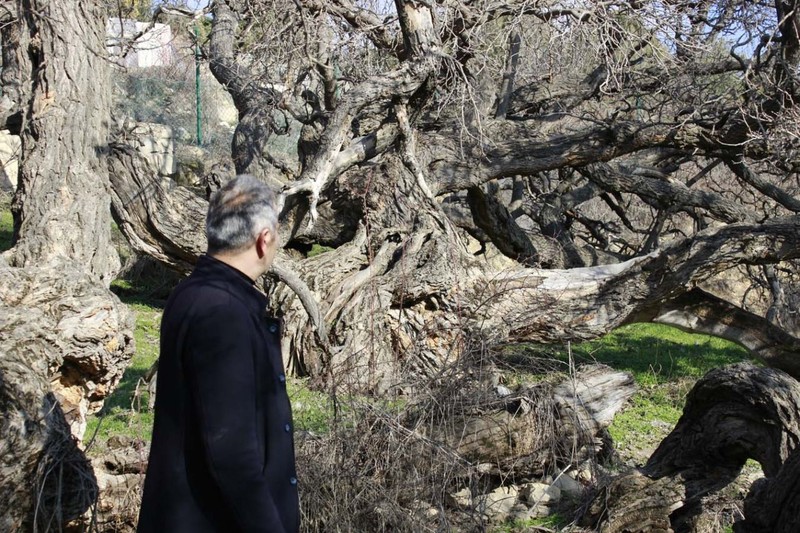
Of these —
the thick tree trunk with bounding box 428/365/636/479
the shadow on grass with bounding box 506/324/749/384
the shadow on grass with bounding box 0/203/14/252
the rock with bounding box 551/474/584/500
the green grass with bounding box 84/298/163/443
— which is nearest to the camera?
the thick tree trunk with bounding box 428/365/636/479

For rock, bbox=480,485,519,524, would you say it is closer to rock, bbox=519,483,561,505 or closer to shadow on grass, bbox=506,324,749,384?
rock, bbox=519,483,561,505

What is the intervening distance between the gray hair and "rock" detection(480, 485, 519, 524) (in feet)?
10.3

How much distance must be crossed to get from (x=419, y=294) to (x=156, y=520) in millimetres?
6111

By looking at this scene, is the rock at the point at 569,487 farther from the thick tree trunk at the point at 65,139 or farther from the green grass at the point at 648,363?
the thick tree trunk at the point at 65,139

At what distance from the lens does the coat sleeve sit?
2.61 m

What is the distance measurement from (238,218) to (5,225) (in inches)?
499

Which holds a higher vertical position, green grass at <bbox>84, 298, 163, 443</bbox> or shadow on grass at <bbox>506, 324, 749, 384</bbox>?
green grass at <bbox>84, 298, 163, 443</bbox>

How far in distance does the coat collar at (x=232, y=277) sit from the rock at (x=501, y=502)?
306 centimetres

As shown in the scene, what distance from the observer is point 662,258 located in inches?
359

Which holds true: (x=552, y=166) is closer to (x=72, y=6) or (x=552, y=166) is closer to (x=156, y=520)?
(x=72, y=6)

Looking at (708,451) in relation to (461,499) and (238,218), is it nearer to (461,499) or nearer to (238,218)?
(461,499)

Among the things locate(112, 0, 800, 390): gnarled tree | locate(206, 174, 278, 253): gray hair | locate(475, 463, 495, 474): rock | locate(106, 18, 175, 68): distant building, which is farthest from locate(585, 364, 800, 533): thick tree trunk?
locate(106, 18, 175, 68): distant building

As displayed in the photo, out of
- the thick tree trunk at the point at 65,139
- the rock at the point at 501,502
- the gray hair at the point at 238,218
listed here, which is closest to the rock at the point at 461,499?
the rock at the point at 501,502

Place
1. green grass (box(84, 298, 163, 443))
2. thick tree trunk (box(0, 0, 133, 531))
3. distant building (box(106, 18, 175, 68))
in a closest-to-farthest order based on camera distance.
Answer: thick tree trunk (box(0, 0, 133, 531)) < green grass (box(84, 298, 163, 443)) < distant building (box(106, 18, 175, 68))
